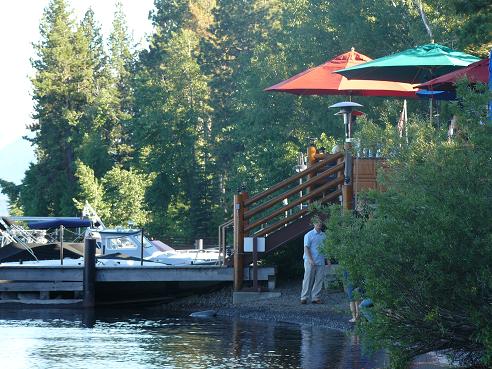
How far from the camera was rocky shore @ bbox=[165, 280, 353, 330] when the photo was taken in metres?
22.0

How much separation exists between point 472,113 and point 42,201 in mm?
65242

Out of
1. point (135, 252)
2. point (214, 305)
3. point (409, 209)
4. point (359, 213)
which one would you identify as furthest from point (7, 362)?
point (135, 252)

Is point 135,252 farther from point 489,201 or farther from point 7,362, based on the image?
point 489,201

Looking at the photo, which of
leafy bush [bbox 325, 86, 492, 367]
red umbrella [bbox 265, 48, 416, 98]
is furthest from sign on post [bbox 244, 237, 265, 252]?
leafy bush [bbox 325, 86, 492, 367]

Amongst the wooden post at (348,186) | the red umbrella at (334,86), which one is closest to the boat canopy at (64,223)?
the red umbrella at (334,86)

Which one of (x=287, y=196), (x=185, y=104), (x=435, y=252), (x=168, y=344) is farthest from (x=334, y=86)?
(x=185, y=104)

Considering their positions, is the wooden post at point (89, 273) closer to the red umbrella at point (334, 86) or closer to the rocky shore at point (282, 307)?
the rocky shore at point (282, 307)

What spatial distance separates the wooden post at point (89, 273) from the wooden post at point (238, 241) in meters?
3.24

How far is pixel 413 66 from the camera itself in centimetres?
2344

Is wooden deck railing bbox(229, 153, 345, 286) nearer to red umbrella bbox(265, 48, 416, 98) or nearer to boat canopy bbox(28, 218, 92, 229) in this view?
red umbrella bbox(265, 48, 416, 98)

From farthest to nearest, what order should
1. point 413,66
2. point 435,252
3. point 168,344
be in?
point 413,66 → point 168,344 → point 435,252

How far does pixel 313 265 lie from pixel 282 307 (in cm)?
107

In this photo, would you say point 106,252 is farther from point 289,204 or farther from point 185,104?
point 185,104

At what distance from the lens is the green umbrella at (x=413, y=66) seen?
75.2 feet
